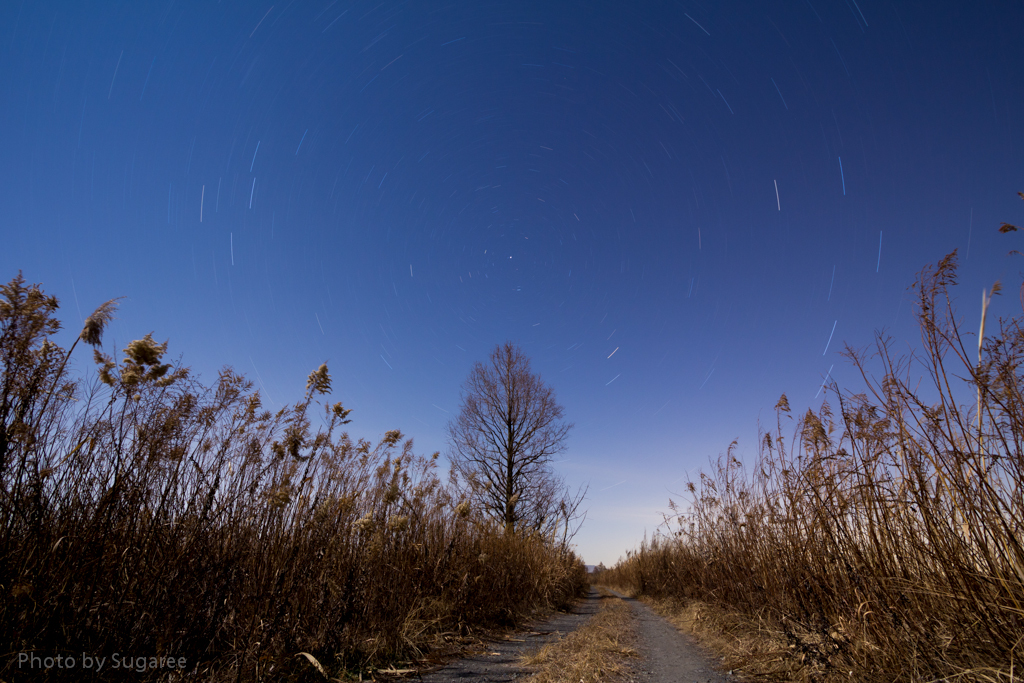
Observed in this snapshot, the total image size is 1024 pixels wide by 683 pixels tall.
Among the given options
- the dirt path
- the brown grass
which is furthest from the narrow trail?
the brown grass

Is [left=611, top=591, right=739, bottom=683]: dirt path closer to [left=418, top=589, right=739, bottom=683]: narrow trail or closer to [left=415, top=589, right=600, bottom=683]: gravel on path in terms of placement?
[left=418, top=589, right=739, bottom=683]: narrow trail

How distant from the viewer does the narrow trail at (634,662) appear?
12.5 feet

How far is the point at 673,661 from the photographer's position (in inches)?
193

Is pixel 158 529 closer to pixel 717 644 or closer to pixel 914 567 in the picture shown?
pixel 914 567

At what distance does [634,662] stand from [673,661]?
592 mm

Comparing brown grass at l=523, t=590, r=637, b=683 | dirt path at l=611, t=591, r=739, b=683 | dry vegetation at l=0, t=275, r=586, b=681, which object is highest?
dry vegetation at l=0, t=275, r=586, b=681

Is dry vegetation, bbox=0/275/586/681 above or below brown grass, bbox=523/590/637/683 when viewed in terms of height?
above

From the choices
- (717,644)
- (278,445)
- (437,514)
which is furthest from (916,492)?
(437,514)

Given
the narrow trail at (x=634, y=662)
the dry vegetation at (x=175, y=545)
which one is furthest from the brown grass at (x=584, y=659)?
the dry vegetation at (x=175, y=545)

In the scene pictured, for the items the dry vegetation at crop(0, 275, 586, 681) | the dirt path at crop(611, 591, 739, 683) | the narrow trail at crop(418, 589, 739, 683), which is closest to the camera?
the dry vegetation at crop(0, 275, 586, 681)

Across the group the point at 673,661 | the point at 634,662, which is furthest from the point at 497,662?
the point at 673,661

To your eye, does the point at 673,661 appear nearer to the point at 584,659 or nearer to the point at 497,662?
the point at 584,659

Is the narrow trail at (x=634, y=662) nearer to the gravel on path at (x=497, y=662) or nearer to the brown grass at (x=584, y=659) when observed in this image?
the gravel on path at (x=497, y=662)

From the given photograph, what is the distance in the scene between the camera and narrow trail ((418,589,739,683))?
3799 mm
